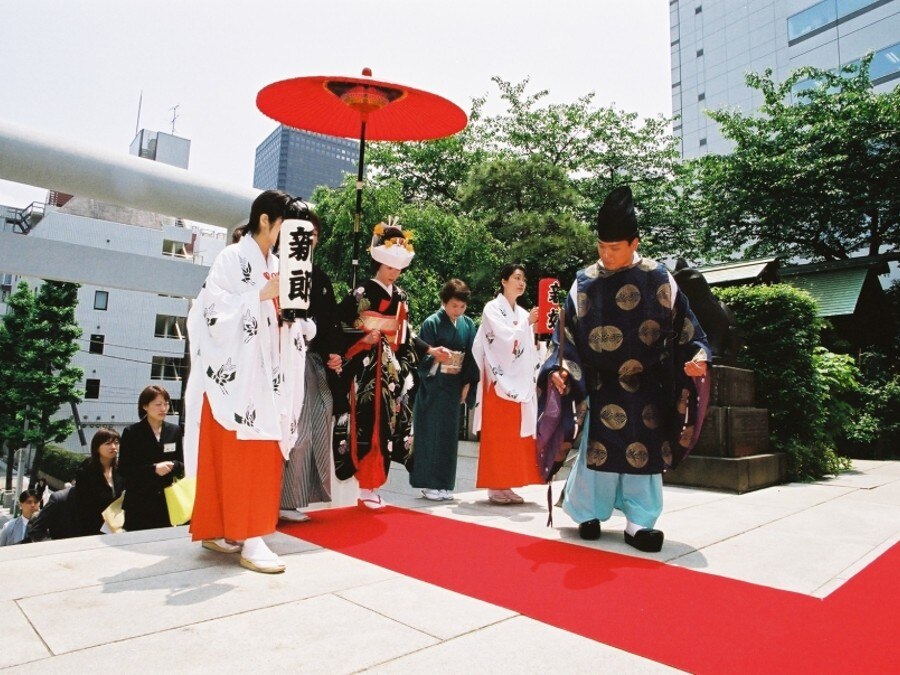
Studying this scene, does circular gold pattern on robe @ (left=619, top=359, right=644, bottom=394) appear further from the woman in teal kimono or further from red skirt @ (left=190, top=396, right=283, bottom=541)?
red skirt @ (left=190, top=396, right=283, bottom=541)

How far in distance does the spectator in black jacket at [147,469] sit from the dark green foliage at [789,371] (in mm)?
5890

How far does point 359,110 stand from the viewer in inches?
194

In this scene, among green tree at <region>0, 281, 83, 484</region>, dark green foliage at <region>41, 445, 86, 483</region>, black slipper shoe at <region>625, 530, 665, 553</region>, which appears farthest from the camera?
dark green foliage at <region>41, 445, 86, 483</region>

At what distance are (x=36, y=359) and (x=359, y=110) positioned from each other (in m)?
24.8

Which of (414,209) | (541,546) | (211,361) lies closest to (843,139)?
(414,209)

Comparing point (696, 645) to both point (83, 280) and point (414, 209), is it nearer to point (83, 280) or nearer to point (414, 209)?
point (83, 280)

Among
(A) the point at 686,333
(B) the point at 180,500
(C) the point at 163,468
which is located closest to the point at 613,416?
(A) the point at 686,333

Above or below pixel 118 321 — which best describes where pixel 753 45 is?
above

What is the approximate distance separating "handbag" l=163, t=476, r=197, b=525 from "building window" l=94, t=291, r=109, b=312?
3244 centimetres

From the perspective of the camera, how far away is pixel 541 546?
3.35 m

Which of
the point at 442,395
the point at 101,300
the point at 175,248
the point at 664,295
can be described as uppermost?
the point at 175,248

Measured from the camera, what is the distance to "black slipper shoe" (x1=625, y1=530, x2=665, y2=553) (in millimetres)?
3229

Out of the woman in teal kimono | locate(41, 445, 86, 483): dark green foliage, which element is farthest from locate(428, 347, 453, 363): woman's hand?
locate(41, 445, 86, 483): dark green foliage

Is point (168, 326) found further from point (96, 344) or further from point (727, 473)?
point (727, 473)
